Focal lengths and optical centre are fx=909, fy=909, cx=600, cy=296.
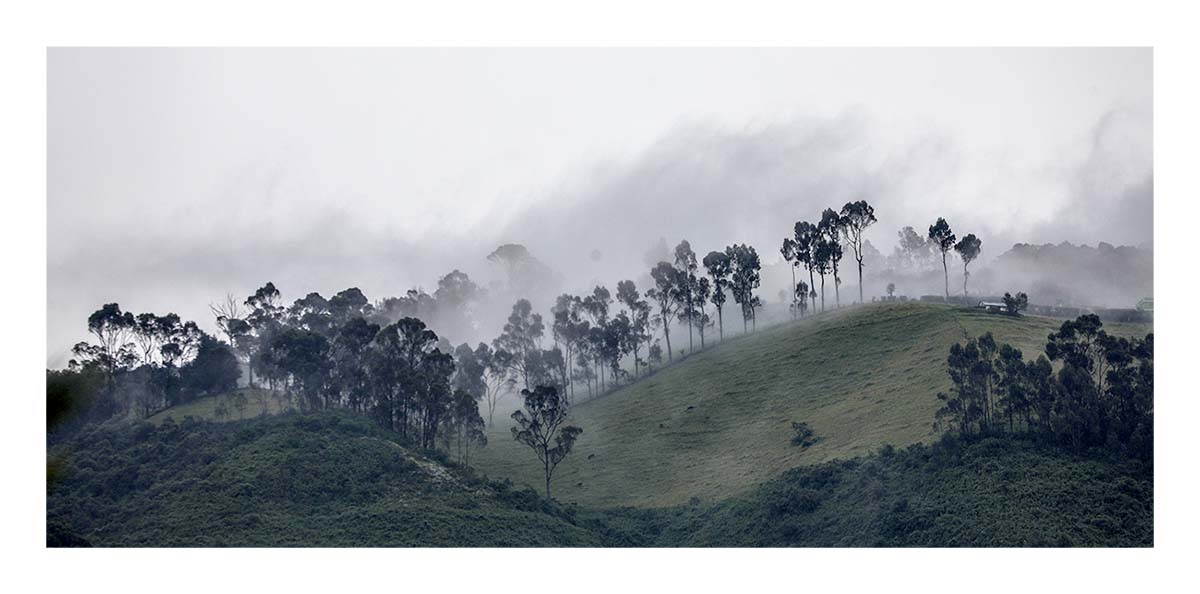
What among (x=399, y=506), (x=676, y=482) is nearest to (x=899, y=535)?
(x=676, y=482)

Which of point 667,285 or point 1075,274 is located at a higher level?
point 1075,274

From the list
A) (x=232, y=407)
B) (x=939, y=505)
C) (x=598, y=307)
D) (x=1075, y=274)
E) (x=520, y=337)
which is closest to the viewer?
(x=939, y=505)

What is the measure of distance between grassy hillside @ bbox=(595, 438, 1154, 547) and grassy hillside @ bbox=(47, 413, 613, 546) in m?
10.5

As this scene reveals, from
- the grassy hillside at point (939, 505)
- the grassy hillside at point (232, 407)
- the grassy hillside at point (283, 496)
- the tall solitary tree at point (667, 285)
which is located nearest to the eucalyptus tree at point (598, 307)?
the tall solitary tree at point (667, 285)

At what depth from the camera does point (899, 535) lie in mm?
56031

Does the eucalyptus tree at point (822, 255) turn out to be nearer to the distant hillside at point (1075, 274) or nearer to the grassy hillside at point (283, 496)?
the distant hillside at point (1075, 274)

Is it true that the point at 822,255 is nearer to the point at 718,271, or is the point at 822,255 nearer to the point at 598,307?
the point at 718,271

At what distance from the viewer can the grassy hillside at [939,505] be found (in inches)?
2076

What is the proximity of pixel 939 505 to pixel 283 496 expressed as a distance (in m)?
43.8

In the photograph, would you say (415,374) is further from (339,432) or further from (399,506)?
(399,506)

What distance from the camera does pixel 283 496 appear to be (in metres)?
63.5

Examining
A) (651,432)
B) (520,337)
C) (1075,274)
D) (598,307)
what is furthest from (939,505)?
(1075,274)

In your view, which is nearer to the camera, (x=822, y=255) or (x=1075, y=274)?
(x=822, y=255)

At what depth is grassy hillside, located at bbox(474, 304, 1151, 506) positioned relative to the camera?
73.2 m
